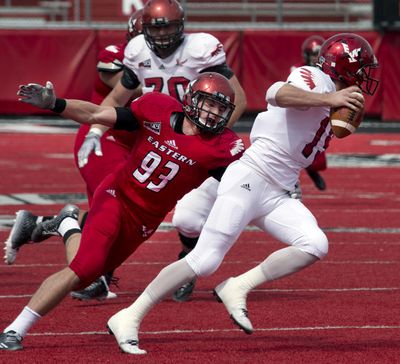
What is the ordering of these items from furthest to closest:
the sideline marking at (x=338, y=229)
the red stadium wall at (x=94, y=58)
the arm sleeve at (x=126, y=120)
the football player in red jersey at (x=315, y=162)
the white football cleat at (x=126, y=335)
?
the red stadium wall at (x=94, y=58), the football player in red jersey at (x=315, y=162), the sideline marking at (x=338, y=229), the arm sleeve at (x=126, y=120), the white football cleat at (x=126, y=335)

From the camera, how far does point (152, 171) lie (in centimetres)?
535

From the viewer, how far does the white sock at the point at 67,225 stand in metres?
6.10

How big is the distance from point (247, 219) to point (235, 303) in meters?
0.39

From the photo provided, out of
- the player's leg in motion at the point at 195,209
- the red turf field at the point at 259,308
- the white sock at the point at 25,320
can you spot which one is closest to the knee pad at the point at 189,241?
the player's leg in motion at the point at 195,209

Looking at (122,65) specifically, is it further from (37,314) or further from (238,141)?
(37,314)

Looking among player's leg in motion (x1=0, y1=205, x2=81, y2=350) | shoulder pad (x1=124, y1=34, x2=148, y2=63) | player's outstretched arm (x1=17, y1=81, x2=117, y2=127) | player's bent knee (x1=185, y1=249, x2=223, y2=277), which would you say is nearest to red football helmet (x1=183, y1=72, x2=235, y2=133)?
player's outstretched arm (x1=17, y1=81, x2=117, y2=127)

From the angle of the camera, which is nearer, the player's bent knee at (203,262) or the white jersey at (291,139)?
the player's bent knee at (203,262)

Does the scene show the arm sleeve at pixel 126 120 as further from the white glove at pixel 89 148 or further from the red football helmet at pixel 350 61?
the red football helmet at pixel 350 61

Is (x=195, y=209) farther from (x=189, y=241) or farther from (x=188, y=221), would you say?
(x=189, y=241)

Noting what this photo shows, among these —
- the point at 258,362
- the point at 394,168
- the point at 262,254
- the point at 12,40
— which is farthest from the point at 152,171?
the point at 12,40

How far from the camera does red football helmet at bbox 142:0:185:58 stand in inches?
270

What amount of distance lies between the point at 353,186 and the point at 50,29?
9321 millimetres

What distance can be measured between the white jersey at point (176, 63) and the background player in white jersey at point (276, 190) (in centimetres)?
147

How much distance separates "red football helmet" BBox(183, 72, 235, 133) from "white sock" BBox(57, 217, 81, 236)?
1085mm
